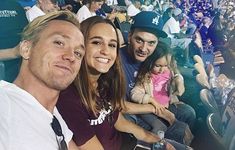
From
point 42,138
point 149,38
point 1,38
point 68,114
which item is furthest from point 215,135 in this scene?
point 1,38

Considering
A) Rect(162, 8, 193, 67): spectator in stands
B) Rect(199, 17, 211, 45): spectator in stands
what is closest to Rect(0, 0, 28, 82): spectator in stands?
Rect(162, 8, 193, 67): spectator in stands

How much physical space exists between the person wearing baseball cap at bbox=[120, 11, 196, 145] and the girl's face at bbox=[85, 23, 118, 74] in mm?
74

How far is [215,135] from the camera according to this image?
1.97 metres

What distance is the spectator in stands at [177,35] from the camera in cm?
185

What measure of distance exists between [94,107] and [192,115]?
471mm

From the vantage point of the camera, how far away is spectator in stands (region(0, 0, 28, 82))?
1.59m

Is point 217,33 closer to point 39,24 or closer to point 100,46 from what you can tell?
point 100,46

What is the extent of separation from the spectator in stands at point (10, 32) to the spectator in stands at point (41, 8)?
0.03 meters

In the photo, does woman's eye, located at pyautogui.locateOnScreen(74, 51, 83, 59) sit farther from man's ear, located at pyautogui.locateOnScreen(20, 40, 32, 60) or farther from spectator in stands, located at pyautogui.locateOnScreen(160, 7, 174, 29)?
spectator in stands, located at pyautogui.locateOnScreen(160, 7, 174, 29)

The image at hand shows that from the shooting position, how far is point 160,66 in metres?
1.86

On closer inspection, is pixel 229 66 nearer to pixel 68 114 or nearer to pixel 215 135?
pixel 215 135

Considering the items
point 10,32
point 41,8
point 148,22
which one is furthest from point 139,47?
point 10,32

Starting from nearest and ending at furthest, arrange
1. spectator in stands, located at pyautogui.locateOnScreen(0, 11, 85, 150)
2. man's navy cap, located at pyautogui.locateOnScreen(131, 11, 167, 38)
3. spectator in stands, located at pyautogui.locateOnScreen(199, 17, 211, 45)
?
spectator in stands, located at pyautogui.locateOnScreen(0, 11, 85, 150), man's navy cap, located at pyautogui.locateOnScreen(131, 11, 167, 38), spectator in stands, located at pyautogui.locateOnScreen(199, 17, 211, 45)

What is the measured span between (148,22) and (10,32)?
60 cm
